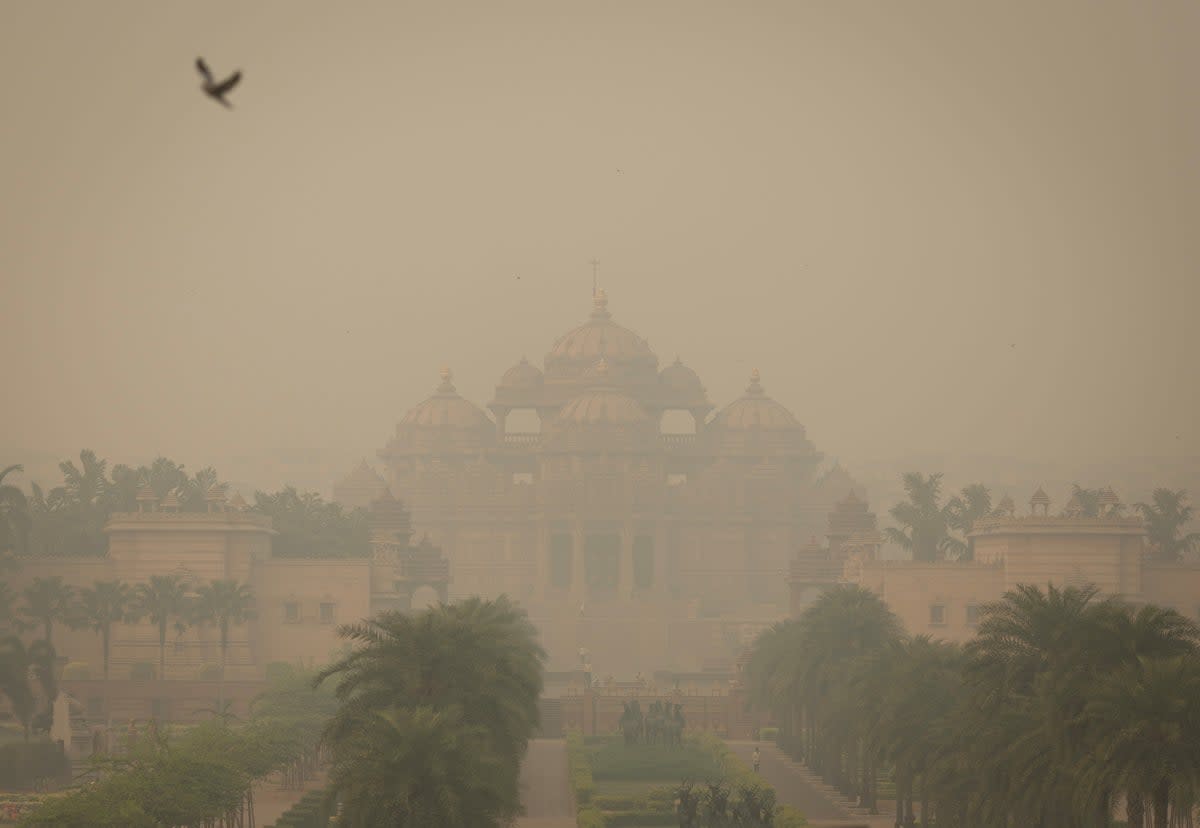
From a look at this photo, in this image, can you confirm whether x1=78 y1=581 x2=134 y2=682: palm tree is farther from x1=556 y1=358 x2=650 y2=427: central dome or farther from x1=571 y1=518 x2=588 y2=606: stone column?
x1=556 y1=358 x2=650 y2=427: central dome

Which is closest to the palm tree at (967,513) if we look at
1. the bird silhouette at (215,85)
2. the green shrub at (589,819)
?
the green shrub at (589,819)

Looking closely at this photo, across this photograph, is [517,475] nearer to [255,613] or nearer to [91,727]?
[255,613]

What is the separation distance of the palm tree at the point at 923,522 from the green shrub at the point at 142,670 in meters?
36.6

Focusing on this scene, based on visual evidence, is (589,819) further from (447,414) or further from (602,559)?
(447,414)

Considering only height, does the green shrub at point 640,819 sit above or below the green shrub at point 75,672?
below

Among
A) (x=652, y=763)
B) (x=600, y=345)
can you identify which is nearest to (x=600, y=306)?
(x=600, y=345)

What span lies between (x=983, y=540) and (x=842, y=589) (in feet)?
108

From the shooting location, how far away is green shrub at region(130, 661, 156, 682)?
353 ft

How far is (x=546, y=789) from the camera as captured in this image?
76.8 meters

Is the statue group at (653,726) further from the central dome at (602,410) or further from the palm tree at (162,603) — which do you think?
the central dome at (602,410)

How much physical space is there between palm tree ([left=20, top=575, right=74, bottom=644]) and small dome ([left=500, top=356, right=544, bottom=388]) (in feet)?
207

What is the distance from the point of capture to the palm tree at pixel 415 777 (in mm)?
49156

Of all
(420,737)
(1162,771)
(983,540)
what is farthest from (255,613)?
(1162,771)

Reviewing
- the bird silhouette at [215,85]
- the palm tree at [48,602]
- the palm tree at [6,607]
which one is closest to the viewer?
the bird silhouette at [215,85]
